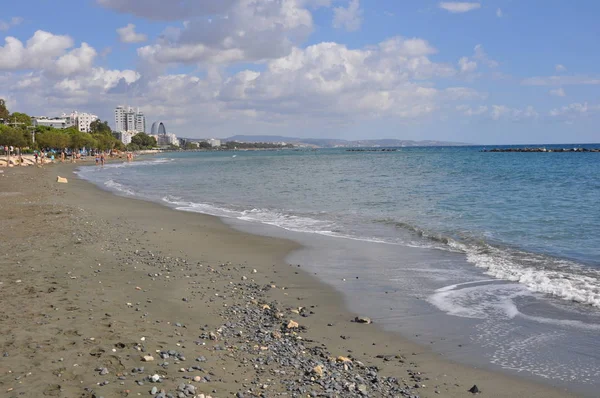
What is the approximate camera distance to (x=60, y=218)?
19.2m

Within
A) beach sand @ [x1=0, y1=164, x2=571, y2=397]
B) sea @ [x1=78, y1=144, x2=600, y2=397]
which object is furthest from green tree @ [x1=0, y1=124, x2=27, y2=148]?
beach sand @ [x1=0, y1=164, x2=571, y2=397]

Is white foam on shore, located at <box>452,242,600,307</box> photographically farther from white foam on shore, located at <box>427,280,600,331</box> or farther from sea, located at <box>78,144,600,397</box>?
white foam on shore, located at <box>427,280,600,331</box>

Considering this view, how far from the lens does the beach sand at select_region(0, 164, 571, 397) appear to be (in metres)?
5.64

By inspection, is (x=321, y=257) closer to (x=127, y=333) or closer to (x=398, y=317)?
(x=398, y=317)

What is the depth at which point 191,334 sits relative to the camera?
7.20 metres

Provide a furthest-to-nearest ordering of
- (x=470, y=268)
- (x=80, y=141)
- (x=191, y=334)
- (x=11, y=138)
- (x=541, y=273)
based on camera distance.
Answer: (x=80, y=141)
(x=11, y=138)
(x=470, y=268)
(x=541, y=273)
(x=191, y=334)

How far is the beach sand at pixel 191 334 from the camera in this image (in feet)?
18.5

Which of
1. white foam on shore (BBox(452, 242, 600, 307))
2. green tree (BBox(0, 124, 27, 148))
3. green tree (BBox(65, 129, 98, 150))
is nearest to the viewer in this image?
white foam on shore (BBox(452, 242, 600, 307))

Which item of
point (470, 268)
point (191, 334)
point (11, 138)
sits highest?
point (11, 138)

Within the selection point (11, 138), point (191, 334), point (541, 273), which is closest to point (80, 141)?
point (11, 138)

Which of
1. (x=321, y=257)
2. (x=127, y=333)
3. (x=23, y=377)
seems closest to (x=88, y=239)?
(x=321, y=257)

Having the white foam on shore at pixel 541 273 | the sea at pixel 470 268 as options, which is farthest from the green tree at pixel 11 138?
the white foam on shore at pixel 541 273

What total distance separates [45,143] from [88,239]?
106 meters

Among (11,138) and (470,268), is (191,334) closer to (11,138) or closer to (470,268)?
(470,268)
